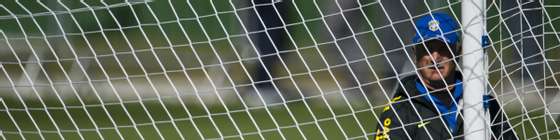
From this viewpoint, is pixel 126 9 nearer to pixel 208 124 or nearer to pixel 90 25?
pixel 90 25

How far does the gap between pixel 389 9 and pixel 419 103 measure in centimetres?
325

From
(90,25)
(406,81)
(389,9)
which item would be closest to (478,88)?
(406,81)

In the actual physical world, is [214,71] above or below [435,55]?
below

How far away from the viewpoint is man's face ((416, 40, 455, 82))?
3.67 meters

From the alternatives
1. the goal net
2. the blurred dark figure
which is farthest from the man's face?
the blurred dark figure

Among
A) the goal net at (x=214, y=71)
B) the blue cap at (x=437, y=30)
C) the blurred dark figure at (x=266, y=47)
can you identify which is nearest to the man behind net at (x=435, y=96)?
the blue cap at (x=437, y=30)

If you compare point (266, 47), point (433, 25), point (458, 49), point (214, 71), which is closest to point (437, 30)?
point (433, 25)

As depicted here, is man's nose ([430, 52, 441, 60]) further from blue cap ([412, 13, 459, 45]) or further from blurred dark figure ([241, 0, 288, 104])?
blurred dark figure ([241, 0, 288, 104])

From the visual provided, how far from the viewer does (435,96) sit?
370 cm

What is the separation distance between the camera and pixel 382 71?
855 centimetres

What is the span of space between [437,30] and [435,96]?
0.23 meters

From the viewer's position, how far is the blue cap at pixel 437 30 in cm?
366

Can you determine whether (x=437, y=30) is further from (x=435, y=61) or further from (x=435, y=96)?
(x=435, y=96)

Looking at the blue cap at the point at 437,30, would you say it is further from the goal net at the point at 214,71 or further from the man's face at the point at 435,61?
the goal net at the point at 214,71
